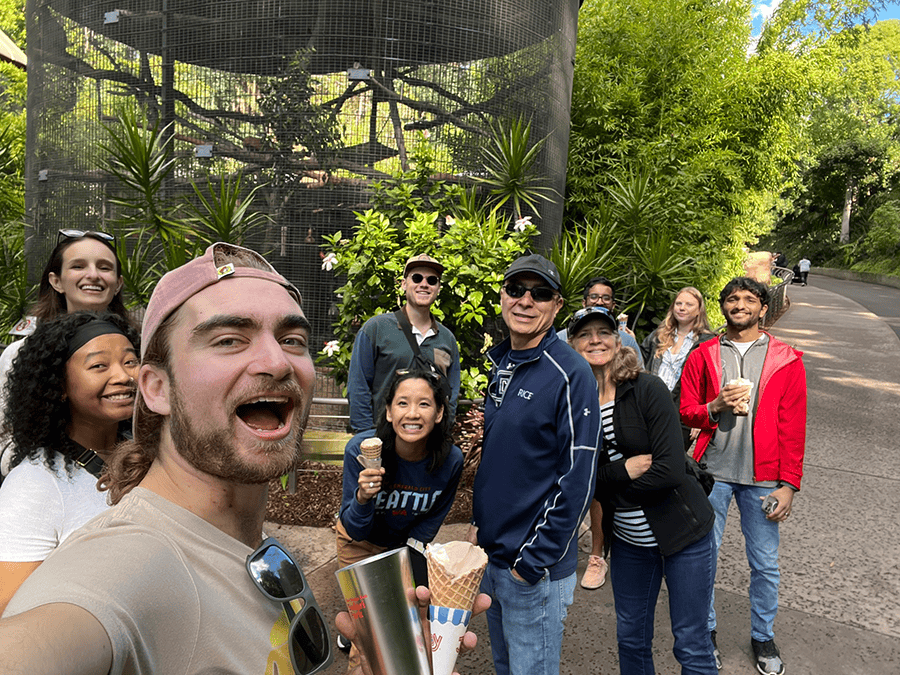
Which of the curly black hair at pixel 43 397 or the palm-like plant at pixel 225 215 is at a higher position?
the palm-like plant at pixel 225 215

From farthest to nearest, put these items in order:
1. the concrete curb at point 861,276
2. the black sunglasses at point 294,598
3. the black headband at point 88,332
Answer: the concrete curb at point 861,276 → the black headband at point 88,332 → the black sunglasses at point 294,598

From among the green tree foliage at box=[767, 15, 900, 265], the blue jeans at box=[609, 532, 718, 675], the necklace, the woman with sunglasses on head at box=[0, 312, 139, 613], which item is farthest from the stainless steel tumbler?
the green tree foliage at box=[767, 15, 900, 265]

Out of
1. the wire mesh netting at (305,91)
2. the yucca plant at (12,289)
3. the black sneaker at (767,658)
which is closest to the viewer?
the black sneaker at (767,658)

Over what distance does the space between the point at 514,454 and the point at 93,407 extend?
61.4 inches

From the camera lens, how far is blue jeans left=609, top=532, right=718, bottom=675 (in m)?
2.91

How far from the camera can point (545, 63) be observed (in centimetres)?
776

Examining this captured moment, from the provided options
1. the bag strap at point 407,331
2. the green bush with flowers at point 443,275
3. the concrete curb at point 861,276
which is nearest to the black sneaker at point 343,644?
the bag strap at point 407,331

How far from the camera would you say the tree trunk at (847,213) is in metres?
43.2

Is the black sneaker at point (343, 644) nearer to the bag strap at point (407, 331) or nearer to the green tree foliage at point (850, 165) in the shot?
the bag strap at point (407, 331)

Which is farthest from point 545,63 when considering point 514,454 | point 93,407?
point 93,407

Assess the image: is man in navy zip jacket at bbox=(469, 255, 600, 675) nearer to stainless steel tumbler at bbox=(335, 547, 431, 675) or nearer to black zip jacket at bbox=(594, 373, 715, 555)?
black zip jacket at bbox=(594, 373, 715, 555)

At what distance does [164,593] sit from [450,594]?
3.54ft

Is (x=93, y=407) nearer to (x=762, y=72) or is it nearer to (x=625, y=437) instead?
(x=625, y=437)

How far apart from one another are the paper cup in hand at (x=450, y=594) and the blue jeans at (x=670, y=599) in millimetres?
1328
